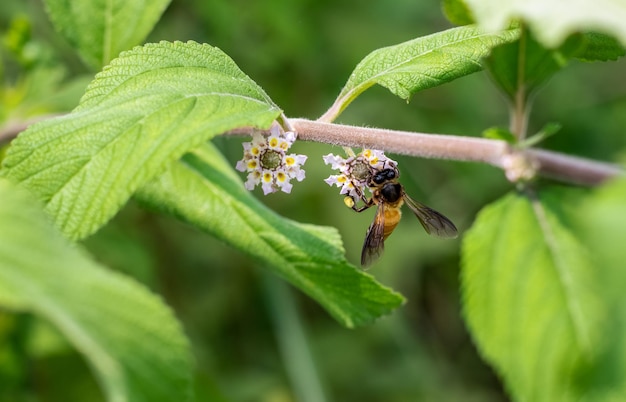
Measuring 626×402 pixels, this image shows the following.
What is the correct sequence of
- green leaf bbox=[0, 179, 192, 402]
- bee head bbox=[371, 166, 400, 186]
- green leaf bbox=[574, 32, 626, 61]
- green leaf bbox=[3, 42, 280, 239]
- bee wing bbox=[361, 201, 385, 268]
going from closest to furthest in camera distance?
green leaf bbox=[0, 179, 192, 402] → green leaf bbox=[3, 42, 280, 239] → green leaf bbox=[574, 32, 626, 61] → bee head bbox=[371, 166, 400, 186] → bee wing bbox=[361, 201, 385, 268]

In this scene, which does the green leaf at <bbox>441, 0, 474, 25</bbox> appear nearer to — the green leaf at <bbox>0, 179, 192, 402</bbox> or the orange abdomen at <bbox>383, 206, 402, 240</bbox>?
the orange abdomen at <bbox>383, 206, 402, 240</bbox>

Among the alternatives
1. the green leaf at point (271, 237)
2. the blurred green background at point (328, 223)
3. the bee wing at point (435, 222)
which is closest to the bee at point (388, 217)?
the bee wing at point (435, 222)

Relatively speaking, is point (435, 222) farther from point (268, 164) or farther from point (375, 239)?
point (268, 164)

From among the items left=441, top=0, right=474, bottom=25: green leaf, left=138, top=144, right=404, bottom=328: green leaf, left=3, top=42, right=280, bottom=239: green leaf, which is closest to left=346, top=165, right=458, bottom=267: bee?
left=138, top=144, right=404, bottom=328: green leaf

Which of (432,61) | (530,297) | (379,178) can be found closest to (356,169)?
(379,178)

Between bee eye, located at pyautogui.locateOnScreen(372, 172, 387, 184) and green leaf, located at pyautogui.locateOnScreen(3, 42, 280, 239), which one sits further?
bee eye, located at pyautogui.locateOnScreen(372, 172, 387, 184)

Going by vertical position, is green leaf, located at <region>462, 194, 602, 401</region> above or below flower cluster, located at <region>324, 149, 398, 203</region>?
below

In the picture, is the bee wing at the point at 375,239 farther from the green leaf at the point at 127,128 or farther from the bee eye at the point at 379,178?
the green leaf at the point at 127,128
